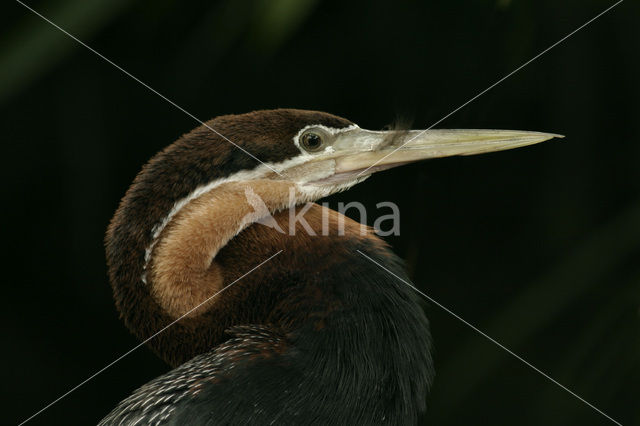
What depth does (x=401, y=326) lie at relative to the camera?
1225mm

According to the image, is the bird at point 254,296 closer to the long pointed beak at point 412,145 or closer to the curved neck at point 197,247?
the curved neck at point 197,247

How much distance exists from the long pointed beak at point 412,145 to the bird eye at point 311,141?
38 mm

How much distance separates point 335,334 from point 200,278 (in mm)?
236

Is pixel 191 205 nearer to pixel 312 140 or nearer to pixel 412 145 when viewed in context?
pixel 312 140

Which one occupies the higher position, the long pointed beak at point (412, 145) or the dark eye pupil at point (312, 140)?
the dark eye pupil at point (312, 140)

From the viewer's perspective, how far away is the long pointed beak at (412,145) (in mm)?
1351

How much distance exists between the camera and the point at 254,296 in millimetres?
1234

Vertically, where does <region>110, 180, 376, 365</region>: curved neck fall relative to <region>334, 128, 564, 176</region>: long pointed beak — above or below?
below

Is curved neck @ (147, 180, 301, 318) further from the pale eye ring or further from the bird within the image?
the pale eye ring

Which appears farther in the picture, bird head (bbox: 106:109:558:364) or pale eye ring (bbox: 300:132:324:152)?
pale eye ring (bbox: 300:132:324:152)

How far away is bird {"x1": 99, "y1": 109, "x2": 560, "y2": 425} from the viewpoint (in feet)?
3.82

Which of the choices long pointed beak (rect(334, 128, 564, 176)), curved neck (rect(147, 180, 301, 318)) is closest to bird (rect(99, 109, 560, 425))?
curved neck (rect(147, 180, 301, 318))

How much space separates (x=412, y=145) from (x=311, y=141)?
19 cm

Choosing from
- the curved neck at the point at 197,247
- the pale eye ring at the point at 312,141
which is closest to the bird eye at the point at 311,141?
the pale eye ring at the point at 312,141
